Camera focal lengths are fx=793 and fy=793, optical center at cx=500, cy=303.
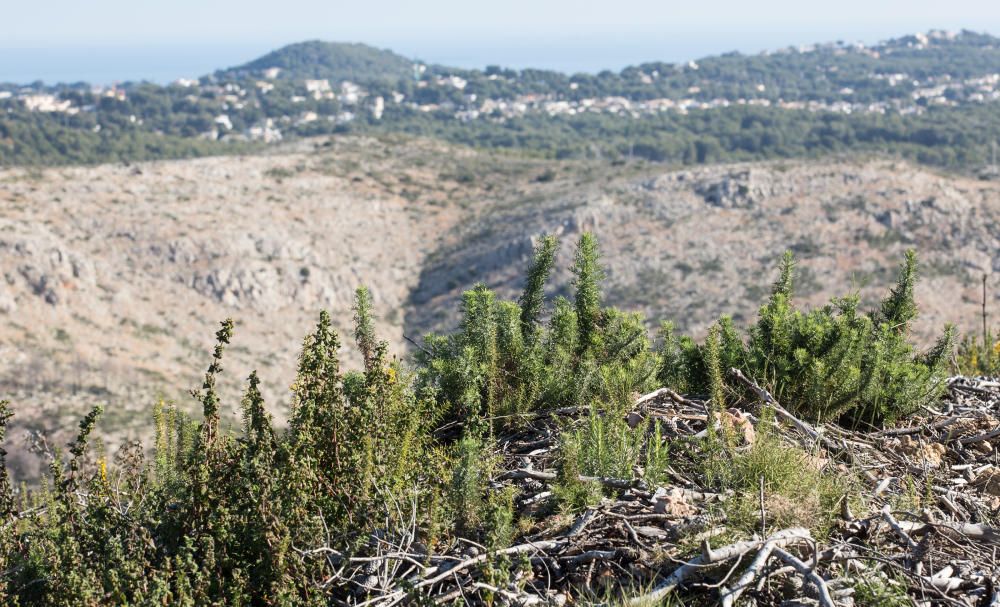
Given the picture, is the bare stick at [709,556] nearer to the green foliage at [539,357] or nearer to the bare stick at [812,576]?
the bare stick at [812,576]

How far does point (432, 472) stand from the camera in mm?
2777

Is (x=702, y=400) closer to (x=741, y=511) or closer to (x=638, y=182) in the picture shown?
(x=741, y=511)

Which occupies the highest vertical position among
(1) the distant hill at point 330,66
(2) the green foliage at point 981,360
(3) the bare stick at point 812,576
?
(1) the distant hill at point 330,66

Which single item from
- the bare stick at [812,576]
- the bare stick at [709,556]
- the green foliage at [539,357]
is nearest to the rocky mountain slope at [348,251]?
the green foliage at [539,357]

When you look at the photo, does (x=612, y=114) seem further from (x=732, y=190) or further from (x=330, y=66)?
(x=330, y=66)

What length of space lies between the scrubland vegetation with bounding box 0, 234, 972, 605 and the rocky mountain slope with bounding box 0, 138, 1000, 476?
21140 millimetres

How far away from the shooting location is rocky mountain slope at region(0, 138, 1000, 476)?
27.8 metres

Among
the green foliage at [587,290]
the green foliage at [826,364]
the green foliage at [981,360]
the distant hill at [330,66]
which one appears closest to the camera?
the green foliage at [826,364]

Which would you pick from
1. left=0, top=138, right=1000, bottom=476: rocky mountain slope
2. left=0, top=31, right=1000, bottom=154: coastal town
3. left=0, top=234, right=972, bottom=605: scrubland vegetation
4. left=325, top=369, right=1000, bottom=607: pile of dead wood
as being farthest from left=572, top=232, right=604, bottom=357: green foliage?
left=0, top=31, right=1000, bottom=154: coastal town

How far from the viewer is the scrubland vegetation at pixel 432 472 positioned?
2.49 meters

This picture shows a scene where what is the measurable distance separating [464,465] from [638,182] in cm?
4247

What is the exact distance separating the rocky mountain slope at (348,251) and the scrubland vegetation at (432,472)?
2114cm

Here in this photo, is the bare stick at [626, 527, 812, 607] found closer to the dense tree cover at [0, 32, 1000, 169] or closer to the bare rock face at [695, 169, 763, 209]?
the bare rock face at [695, 169, 763, 209]

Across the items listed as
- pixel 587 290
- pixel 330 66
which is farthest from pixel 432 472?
pixel 330 66
